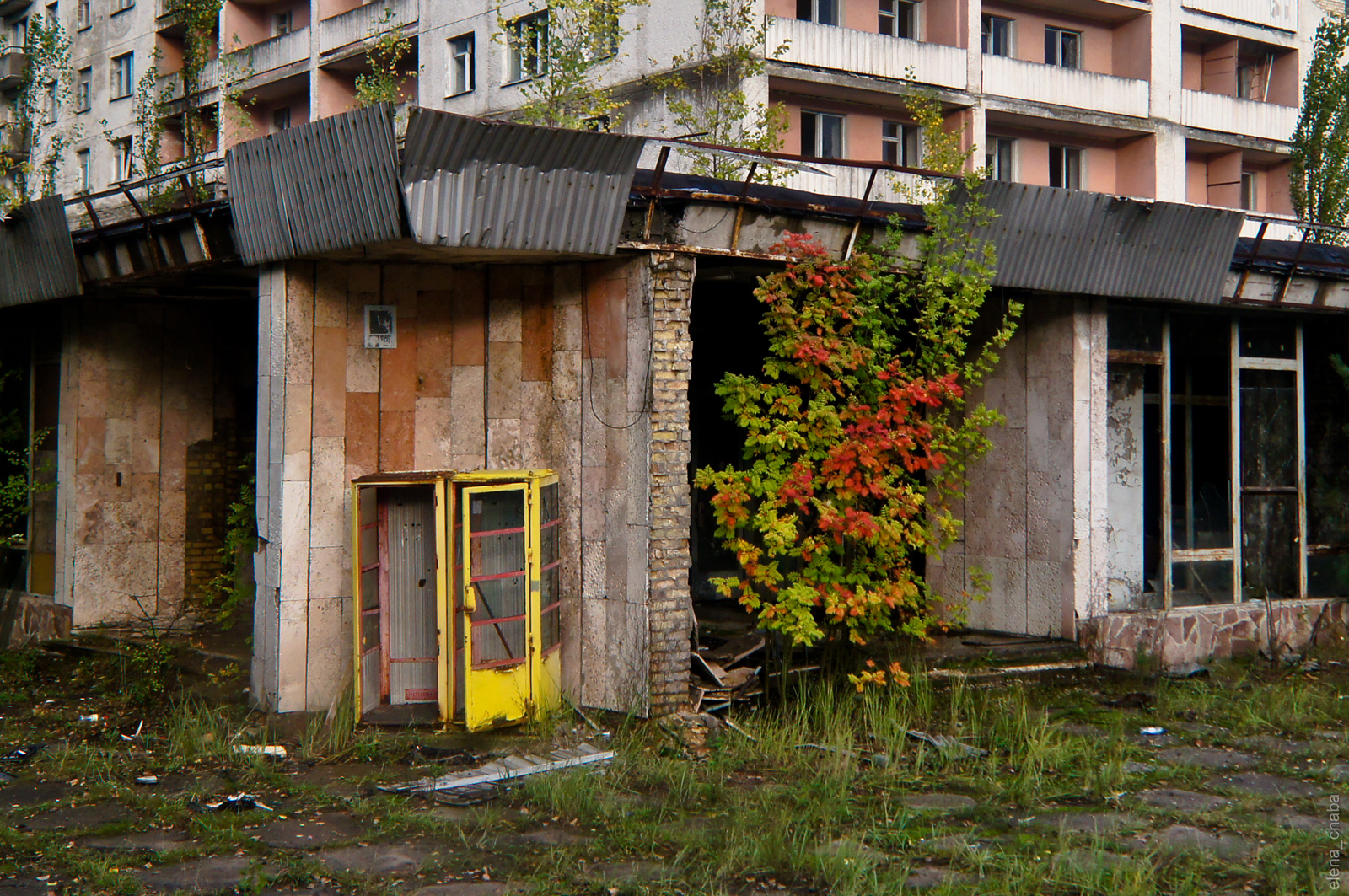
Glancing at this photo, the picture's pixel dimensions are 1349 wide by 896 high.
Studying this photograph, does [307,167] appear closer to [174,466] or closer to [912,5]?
[174,466]

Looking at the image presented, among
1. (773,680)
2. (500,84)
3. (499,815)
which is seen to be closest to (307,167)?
(499,815)

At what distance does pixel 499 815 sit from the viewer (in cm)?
714

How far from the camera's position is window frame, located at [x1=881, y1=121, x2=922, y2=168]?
2538 centimetres

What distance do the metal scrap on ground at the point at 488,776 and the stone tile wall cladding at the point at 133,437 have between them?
6706 mm

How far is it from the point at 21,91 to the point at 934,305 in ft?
82.4

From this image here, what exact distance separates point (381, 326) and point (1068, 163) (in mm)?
23430

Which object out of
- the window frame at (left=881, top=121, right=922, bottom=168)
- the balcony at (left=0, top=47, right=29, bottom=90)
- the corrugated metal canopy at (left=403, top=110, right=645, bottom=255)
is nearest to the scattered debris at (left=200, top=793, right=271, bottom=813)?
the corrugated metal canopy at (left=403, top=110, right=645, bottom=255)

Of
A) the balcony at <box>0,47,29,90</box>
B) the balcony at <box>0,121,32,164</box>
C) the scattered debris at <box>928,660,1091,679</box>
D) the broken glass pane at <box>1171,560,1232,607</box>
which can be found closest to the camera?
the scattered debris at <box>928,660,1091,679</box>

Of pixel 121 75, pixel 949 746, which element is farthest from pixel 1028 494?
pixel 121 75

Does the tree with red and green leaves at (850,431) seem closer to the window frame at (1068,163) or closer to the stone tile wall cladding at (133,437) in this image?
the stone tile wall cladding at (133,437)

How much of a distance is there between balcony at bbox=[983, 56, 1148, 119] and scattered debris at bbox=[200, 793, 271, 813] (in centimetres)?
2264

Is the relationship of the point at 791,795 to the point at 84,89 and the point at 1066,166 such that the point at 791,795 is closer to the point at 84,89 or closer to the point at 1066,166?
the point at 1066,166

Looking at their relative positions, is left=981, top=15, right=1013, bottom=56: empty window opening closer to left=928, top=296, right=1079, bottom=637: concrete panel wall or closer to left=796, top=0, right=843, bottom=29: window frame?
left=796, top=0, right=843, bottom=29: window frame

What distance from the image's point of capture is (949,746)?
870 centimetres
